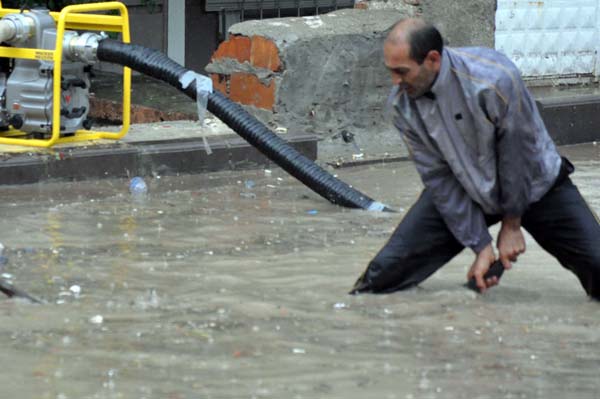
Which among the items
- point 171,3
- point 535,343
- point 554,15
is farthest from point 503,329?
point 171,3

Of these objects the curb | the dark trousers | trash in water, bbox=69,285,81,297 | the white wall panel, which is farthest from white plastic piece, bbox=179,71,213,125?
the white wall panel

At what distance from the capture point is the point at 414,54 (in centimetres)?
550

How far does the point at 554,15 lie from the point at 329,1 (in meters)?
3.39

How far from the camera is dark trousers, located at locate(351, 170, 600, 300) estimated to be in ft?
19.4

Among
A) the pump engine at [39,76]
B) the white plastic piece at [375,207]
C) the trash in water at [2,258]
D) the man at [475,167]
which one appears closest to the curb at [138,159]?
the pump engine at [39,76]

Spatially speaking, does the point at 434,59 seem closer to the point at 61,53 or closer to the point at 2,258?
the point at 2,258

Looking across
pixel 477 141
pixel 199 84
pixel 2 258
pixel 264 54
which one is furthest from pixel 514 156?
pixel 264 54

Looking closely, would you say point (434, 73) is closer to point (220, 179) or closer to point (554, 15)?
point (220, 179)

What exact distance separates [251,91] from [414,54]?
5.10m

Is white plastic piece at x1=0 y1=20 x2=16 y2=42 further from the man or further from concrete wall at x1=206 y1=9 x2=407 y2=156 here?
the man

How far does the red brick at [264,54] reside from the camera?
10281 millimetres

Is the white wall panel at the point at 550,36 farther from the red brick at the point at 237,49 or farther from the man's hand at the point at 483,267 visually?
the man's hand at the point at 483,267

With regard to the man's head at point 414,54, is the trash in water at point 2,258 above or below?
below

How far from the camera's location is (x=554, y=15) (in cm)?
1280
